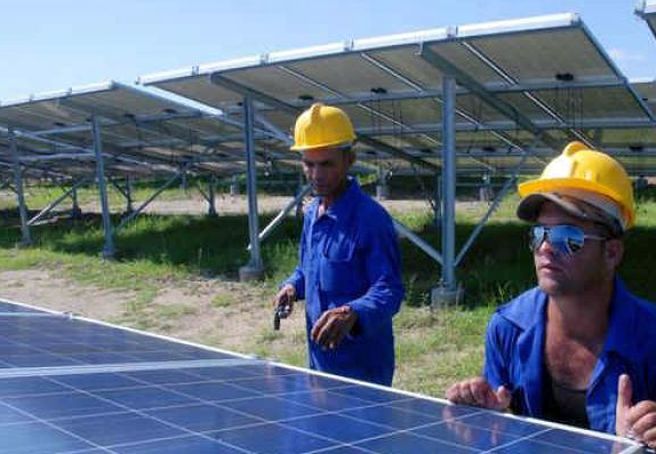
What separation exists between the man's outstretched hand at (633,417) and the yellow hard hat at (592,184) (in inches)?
18.0

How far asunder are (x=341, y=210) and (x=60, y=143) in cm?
1380

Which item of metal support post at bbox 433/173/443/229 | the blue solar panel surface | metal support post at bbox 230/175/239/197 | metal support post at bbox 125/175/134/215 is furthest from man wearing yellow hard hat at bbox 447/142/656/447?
metal support post at bbox 230/175/239/197

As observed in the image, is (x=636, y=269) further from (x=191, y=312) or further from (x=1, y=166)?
(x=1, y=166)

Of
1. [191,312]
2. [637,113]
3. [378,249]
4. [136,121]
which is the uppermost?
[136,121]

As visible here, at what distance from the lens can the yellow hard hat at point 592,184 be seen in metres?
1.91

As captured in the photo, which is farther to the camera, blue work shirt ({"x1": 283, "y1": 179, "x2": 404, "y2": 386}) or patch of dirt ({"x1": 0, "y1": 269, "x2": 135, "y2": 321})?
patch of dirt ({"x1": 0, "y1": 269, "x2": 135, "y2": 321})

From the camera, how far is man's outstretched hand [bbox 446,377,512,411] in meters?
2.01

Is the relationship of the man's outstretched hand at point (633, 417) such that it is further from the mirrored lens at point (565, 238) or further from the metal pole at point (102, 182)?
the metal pole at point (102, 182)

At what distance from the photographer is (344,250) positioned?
312cm

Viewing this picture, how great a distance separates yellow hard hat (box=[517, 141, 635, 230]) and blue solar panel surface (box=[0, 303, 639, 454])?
62 centimetres

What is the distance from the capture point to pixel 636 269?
888cm

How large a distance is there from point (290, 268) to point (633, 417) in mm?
8306

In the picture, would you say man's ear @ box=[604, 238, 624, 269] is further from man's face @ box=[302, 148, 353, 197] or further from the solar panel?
the solar panel

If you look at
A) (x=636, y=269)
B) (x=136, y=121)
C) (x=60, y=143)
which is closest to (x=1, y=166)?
(x=60, y=143)
